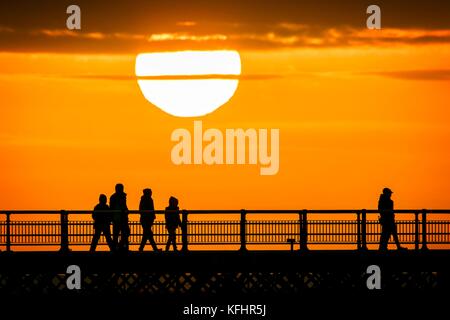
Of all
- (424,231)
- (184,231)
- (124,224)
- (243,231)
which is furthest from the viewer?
(424,231)

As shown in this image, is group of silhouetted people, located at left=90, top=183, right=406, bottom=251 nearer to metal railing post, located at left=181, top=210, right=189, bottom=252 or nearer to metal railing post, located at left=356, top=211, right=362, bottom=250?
metal railing post, located at left=181, top=210, right=189, bottom=252

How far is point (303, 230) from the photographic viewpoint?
44.0 metres

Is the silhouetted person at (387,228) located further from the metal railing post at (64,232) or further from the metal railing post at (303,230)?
the metal railing post at (64,232)

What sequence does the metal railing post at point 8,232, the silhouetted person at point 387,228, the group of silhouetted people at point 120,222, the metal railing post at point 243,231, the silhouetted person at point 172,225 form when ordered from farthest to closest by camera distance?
the silhouetted person at point 172,225 < the silhouetted person at point 387,228 < the metal railing post at point 8,232 < the group of silhouetted people at point 120,222 < the metal railing post at point 243,231

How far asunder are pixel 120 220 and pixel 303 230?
531 centimetres

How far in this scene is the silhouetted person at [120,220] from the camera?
1738 inches

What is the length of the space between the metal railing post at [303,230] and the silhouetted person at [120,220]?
5060 mm

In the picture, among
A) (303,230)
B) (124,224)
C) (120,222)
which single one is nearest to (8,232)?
(120,222)

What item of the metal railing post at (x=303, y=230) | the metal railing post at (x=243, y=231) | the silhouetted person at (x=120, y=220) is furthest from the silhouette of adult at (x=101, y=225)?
the metal railing post at (x=303, y=230)

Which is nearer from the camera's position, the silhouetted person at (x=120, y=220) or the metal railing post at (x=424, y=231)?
the silhouetted person at (x=120, y=220)

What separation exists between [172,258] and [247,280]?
5919mm

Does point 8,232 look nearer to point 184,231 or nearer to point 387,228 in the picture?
point 184,231

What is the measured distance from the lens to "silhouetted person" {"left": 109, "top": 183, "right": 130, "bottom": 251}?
4416 cm
